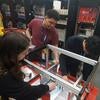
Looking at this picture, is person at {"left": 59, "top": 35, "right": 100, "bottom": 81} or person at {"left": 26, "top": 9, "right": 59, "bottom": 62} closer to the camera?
person at {"left": 59, "top": 35, "right": 100, "bottom": 81}

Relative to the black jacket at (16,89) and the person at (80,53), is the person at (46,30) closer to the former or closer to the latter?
the person at (80,53)

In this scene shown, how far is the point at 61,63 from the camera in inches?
62.0

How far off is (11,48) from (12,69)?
0.17 m

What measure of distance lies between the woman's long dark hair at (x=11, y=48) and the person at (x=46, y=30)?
832mm

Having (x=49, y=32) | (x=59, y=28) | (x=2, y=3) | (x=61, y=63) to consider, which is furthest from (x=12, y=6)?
(x=61, y=63)

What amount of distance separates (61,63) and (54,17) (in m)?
0.56

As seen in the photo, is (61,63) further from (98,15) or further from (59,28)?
(59,28)

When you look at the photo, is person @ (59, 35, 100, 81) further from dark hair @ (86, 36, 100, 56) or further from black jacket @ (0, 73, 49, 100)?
black jacket @ (0, 73, 49, 100)

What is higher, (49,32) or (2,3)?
(2,3)

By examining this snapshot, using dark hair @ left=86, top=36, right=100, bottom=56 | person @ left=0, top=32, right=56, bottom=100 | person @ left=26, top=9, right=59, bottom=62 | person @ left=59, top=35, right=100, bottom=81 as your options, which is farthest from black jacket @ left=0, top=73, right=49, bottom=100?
person @ left=26, top=9, right=59, bottom=62

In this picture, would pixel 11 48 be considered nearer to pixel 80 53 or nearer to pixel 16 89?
pixel 16 89

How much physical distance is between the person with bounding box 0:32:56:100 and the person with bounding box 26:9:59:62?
83 cm

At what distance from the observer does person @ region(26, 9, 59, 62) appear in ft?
5.65

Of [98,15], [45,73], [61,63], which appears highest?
[98,15]
